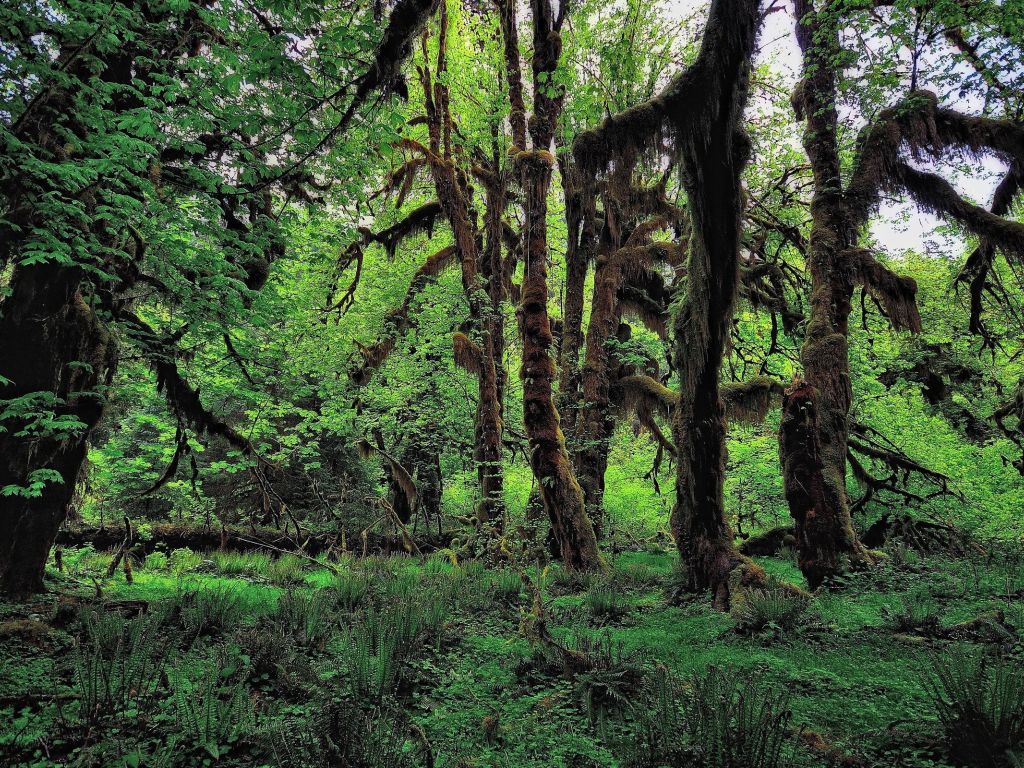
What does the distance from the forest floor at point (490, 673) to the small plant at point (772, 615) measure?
19mm

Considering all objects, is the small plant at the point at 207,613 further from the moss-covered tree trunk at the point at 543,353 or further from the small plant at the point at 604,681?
the moss-covered tree trunk at the point at 543,353

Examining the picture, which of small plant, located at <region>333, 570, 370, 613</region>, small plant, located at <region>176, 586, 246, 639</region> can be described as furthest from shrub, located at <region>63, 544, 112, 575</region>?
small plant, located at <region>333, 570, 370, 613</region>

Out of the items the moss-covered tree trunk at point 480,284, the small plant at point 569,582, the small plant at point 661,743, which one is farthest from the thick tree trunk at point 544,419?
the small plant at point 661,743

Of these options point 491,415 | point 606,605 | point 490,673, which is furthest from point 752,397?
point 490,673

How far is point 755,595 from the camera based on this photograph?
520cm

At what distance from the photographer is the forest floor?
2.57m

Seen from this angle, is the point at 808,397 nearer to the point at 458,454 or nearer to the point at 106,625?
the point at 106,625

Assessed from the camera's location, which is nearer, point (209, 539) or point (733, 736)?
point (733, 736)

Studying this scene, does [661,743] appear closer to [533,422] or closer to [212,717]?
[212,717]

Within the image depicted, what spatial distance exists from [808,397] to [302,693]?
6.45m

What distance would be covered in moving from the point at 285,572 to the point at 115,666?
5548 millimetres

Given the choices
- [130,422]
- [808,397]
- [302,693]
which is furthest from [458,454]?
[302,693]

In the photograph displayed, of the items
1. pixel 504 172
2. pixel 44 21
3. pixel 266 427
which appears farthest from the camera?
pixel 504 172

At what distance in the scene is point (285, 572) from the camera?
8664mm
